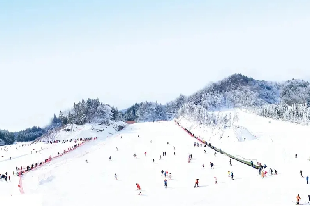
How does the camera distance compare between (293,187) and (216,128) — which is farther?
(216,128)

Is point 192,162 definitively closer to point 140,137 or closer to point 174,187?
point 174,187

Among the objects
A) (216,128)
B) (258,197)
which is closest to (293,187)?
(258,197)

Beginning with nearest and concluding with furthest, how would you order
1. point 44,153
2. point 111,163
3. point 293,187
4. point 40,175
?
point 293,187 < point 40,175 < point 111,163 < point 44,153

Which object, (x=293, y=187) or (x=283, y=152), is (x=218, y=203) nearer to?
(x=293, y=187)

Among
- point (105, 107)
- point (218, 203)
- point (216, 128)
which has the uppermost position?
point (105, 107)

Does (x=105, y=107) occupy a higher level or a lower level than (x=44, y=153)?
higher

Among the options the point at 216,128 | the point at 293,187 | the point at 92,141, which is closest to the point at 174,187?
the point at 293,187

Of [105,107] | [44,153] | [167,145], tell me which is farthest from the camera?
[105,107]
